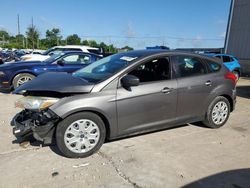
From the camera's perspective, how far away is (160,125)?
4172 millimetres

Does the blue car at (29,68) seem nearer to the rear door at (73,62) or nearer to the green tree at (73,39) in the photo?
the rear door at (73,62)

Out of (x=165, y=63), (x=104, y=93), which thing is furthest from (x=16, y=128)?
(x=165, y=63)

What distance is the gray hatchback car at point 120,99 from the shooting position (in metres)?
3.45

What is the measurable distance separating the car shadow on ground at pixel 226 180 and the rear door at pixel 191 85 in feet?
4.60

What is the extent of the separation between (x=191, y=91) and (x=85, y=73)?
197 cm

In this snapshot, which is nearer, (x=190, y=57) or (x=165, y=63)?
(x=165, y=63)

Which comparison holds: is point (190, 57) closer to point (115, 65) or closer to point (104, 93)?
point (115, 65)

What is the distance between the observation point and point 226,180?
9.96ft

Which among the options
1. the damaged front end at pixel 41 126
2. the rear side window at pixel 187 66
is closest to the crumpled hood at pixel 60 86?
the damaged front end at pixel 41 126

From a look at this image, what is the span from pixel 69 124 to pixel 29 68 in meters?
5.35

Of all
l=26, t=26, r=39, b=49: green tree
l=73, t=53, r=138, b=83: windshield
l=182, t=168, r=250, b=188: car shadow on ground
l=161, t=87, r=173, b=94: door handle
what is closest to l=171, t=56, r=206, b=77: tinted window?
l=161, t=87, r=173, b=94: door handle

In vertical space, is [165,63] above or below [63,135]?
above

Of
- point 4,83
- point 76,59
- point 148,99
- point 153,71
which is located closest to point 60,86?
point 148,99

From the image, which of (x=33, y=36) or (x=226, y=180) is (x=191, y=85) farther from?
(x=33, y=36)
